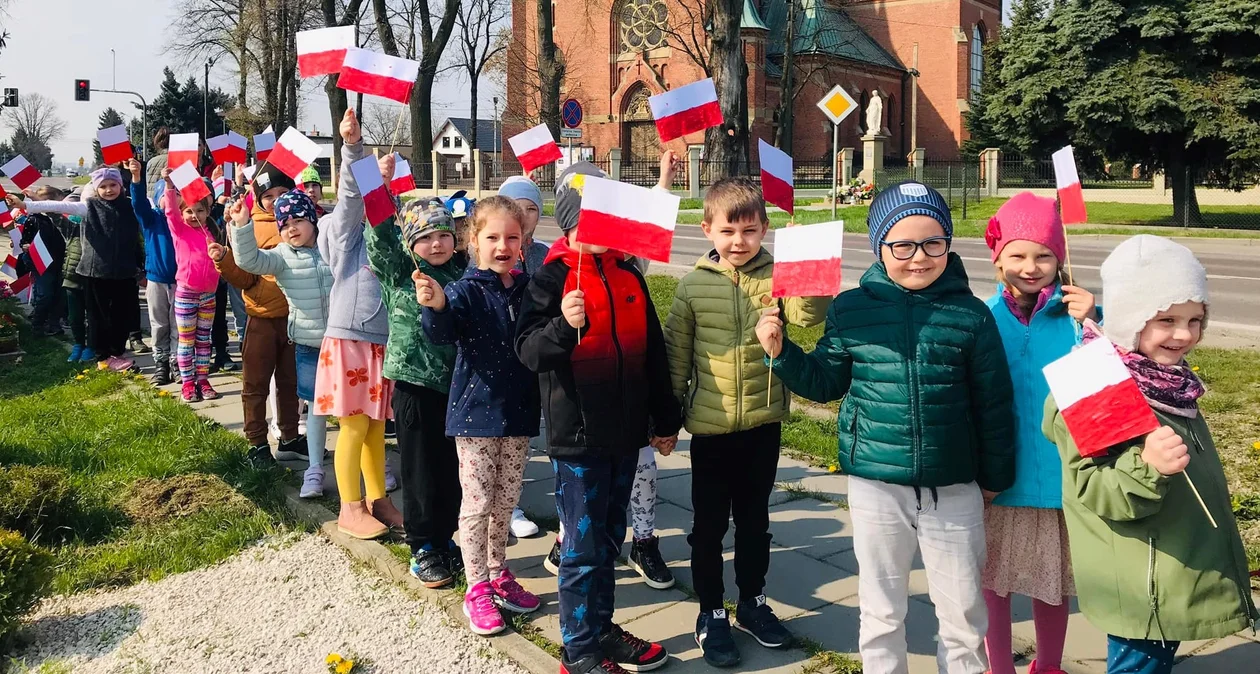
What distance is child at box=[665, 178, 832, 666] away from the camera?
362 cm

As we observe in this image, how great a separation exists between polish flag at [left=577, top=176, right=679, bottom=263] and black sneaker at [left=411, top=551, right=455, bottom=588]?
1889mm

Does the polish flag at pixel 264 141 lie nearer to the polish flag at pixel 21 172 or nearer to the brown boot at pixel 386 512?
the polish flag at pixel 21 172

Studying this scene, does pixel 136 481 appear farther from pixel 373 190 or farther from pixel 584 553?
pixel 584 553

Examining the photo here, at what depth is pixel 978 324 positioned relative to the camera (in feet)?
9.86

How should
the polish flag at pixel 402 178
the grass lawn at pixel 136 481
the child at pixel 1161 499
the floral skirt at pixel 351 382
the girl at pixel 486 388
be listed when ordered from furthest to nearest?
the polish flag at pixel 402 178 → the floral skirt at pixel 351 382 → the grass lawn at pixel 136 481 → the girl at pixel 486 388 → the child at pixel 1161 499

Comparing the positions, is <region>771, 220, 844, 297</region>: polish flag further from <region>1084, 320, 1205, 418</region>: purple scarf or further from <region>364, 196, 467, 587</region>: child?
<region>364, 196, 467, 587</region>: child

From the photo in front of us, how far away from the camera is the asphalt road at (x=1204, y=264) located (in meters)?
10.5

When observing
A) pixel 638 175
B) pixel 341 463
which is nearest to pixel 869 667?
pixel 341 463

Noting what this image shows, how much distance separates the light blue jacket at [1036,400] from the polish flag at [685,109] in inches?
74.1

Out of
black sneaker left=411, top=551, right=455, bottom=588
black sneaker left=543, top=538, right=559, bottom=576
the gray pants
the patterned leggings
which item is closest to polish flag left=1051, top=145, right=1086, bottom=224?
the patterned leggings

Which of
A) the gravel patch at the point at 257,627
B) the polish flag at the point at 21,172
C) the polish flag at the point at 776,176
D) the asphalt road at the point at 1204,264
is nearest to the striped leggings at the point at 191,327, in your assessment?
the polish flag at the point at 21,172

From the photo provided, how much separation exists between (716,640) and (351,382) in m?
2.30

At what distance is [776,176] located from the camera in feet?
12.9

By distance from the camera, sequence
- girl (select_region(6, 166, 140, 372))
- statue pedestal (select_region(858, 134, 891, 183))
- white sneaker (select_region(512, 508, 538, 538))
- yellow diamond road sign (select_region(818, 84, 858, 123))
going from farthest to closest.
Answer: statue pedestal (select_region(858, 134, 891, 183)) → yellow diamond road sign (select_region(818, 84, 858, 123)) → girl (select_region(6, 166, 140, 372)) → white sneaker (select_region(512, 508, 538, 538))
